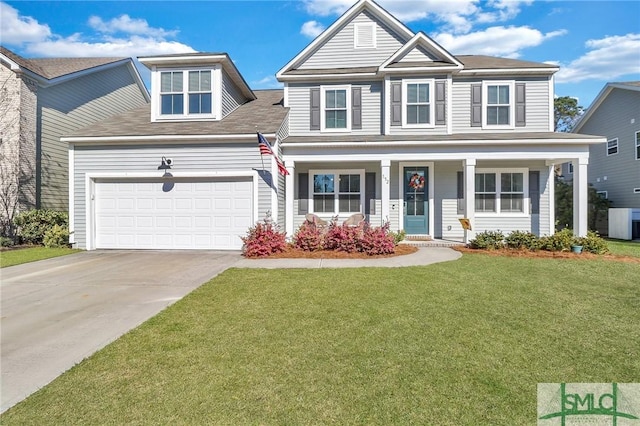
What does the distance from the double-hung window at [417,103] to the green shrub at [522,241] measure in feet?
14.5

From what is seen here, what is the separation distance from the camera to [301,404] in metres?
2.47

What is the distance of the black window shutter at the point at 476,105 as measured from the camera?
1143 centimetres

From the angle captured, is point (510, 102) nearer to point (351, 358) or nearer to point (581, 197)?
point (581, 197)

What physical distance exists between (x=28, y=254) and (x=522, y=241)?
45.0 ft

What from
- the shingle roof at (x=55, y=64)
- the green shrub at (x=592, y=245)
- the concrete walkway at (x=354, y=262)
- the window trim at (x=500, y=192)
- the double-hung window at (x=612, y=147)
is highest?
the shingle roof at (x=55, y=64)

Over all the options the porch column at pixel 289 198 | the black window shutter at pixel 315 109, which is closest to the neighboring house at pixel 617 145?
the black window shutter at pixel 315 109

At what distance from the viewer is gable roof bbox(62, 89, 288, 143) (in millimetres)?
9734

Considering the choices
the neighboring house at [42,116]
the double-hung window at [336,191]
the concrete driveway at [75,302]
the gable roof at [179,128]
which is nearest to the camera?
the concrete driveway at [75,302]

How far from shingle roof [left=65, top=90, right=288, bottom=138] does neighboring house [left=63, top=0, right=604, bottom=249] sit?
0.10m

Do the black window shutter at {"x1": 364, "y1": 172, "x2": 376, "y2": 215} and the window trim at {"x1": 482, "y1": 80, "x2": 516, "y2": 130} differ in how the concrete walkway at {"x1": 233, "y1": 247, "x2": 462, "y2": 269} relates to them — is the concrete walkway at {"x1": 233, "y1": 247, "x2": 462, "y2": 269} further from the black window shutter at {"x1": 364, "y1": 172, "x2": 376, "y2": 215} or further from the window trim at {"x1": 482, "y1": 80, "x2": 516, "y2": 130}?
the window trim at {"x1": 482, "y1": 80, "x2": 516, "y2": 130}

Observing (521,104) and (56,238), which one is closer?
(56,238)

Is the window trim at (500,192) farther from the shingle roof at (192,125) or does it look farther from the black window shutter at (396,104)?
the shingle roof at (192,125)

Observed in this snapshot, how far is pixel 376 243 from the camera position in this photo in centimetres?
871

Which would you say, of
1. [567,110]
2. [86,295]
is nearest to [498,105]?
[86,295]
